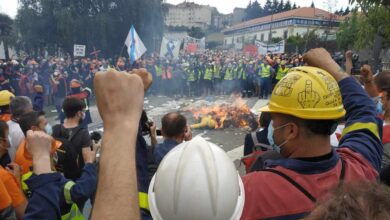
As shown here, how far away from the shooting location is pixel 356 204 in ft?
3.07

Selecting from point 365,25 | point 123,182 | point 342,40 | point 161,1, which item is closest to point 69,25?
point 161,1

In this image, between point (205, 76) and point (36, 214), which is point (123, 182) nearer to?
point (36, 214)

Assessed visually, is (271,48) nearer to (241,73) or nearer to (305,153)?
(241,73)

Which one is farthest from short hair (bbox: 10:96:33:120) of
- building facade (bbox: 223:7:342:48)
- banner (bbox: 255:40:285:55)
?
building facade (bbox: 223:7:342:48)

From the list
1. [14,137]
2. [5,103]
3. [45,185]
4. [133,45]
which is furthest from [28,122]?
[133,45]

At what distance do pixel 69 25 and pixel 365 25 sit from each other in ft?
68.5

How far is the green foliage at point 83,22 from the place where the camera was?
29219 millimetres

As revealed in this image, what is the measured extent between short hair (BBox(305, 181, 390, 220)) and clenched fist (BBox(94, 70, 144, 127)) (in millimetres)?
566

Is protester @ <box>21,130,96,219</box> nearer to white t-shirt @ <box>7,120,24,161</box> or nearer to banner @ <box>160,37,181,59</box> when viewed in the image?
white t-shirt @ <box>7,120,24,161</box>

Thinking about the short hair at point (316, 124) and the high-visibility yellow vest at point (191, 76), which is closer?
the short hair at point (316, 124)

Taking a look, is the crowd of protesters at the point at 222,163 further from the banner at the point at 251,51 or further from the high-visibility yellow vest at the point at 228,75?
the banner at the point at 251,51

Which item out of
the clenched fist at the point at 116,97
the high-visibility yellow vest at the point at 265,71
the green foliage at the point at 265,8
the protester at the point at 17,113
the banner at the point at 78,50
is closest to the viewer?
the clenched fist at the point at 116,97

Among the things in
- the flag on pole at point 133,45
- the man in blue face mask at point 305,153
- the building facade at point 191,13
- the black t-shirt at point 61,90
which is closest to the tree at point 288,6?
the building facade at point 191,13

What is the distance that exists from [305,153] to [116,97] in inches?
41.7
